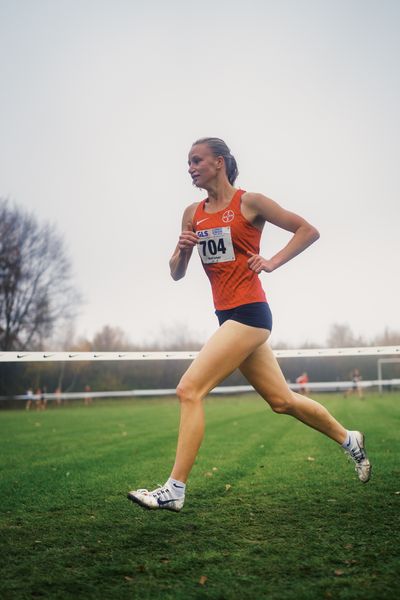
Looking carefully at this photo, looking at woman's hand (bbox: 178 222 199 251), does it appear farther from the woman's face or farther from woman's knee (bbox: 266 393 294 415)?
woman's knee (bbox: 266 393 294 415)

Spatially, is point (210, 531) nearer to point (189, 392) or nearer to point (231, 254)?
point (189, 392)

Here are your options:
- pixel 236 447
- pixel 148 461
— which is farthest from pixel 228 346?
pixel 236 447

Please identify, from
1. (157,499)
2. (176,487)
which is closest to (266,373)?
(176,487)

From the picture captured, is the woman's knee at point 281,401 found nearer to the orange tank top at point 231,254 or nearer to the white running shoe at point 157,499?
the orange tank top at point 231,254

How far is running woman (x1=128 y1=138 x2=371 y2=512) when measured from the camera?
171 inches

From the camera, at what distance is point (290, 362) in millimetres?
49188

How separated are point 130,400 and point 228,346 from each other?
130 ft

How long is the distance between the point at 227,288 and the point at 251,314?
0.27 meters

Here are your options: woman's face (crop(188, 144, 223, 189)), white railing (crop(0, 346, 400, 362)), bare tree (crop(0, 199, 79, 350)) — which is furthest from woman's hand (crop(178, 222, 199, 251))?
bare tree (crop(0, 199, 79, 350))

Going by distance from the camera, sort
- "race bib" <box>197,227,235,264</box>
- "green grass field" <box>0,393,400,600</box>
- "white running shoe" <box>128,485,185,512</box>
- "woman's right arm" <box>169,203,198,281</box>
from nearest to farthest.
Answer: "green grass field" <box>0,393,400,600</box> < "white running shoe" <box>128,485,185,512</box> < "race bib" <box>197,227,235,264</box> < "woman's right arm" <box>169,203,198,281</box>

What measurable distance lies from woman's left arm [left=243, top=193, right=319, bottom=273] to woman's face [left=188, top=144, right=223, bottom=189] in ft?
1.16

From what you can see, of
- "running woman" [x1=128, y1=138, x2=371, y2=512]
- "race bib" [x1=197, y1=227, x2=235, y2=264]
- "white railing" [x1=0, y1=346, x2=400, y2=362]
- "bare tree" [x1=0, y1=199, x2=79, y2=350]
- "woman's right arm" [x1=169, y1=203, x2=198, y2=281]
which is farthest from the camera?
"bare tree" [x1=0, y1=199, x2=79, y2=350]

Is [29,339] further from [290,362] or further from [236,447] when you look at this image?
[236,447]

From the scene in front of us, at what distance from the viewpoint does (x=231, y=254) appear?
4.60m
